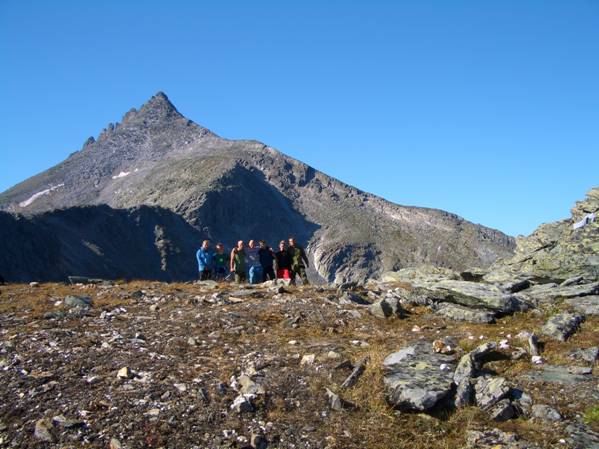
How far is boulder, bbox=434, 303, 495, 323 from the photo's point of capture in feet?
42.1

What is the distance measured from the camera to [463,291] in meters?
14.2

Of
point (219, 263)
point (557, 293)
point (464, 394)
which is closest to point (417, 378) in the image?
point (464, 394)

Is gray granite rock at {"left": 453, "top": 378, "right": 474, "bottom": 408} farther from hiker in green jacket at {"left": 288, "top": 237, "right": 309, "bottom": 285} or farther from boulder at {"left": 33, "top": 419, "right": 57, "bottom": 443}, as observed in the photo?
hiker in green jacket at {"left": 288, "top": 237, "right": 309, "bottom": 285}

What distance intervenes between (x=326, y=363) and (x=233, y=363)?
1.80 metres

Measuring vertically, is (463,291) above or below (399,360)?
above

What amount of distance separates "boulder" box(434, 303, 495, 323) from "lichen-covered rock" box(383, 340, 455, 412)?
8.81 feet

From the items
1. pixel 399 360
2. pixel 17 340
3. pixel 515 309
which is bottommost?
pixel 17 340

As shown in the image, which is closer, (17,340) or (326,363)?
(326,363)

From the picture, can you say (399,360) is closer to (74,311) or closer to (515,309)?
(515,309)

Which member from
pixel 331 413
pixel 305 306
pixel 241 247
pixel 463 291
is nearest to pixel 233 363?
pixel 331 413

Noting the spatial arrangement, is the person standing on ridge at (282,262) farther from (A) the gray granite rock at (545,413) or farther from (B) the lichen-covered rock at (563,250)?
(A) the gray granite rock at (545,413)

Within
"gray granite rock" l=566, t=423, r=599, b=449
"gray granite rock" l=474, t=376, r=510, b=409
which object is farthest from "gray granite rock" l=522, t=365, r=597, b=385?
"gray granite rock" l=566, t=423, r=599, b=449

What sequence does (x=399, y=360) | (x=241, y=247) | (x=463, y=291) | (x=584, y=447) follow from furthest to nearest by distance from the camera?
(x=241, y=247) → (x=463, y=291) → (x=399, y=360) → (x=584, y=447)

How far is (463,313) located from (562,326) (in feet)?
7.92
